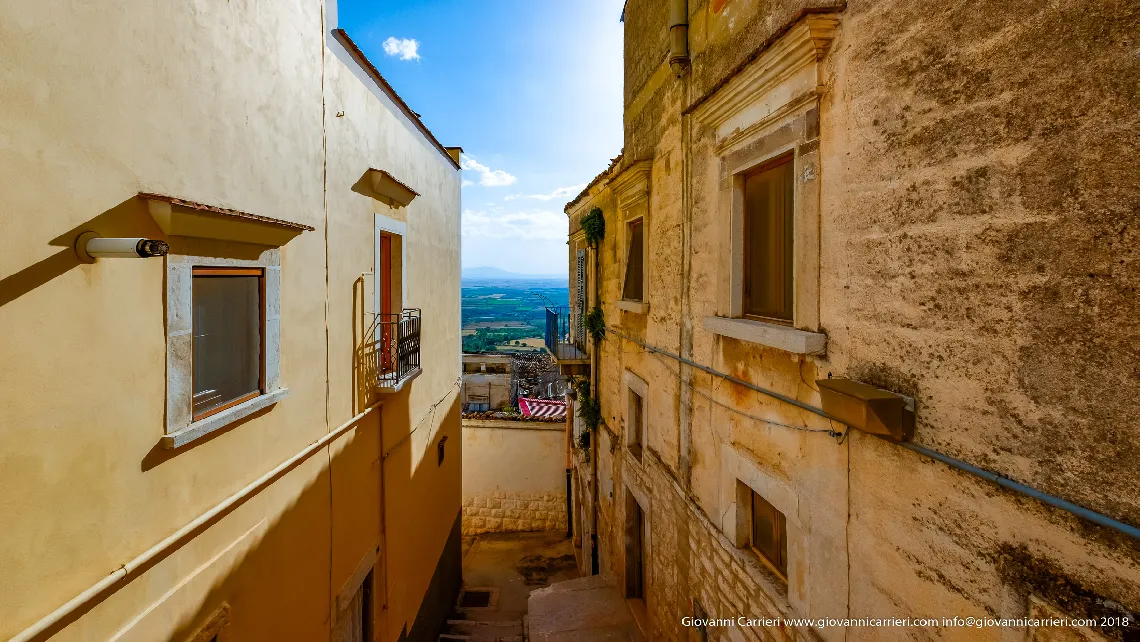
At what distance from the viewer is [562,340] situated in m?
13.8

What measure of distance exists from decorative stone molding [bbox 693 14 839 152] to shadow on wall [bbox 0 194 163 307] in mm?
4610

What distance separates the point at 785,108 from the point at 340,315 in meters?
5.20

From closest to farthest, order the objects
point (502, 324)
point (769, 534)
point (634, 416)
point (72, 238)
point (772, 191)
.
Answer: point (72, 238)
point (772, 191)
point (769, 534)
point (634, 416)
point (502, 324)

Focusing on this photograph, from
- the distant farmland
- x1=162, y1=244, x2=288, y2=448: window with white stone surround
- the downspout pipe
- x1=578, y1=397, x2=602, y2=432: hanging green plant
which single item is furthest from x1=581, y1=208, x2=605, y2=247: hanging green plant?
the distant farmland

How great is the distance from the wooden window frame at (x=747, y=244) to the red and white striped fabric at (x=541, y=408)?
14347 millimetres

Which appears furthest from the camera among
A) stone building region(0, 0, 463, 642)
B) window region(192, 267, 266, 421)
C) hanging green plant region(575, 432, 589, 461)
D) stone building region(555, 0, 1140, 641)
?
hanging green plant region(575, 432, 589, 461)

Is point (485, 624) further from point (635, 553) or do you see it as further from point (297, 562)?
point (297, 562)

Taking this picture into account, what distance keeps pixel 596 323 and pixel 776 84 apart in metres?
7.05

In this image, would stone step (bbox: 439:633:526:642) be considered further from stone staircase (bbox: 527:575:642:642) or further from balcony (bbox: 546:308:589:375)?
balcony (bbox: 546:308:589:375)

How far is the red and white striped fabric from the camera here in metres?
19.0

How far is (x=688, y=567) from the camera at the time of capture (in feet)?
20.5

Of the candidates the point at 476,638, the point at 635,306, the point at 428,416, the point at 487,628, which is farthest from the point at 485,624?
the point at 635,306

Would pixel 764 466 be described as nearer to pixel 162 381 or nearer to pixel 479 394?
pixel 162 381

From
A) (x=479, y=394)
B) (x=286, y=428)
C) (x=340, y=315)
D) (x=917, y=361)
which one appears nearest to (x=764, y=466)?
(x=917, y=361)
